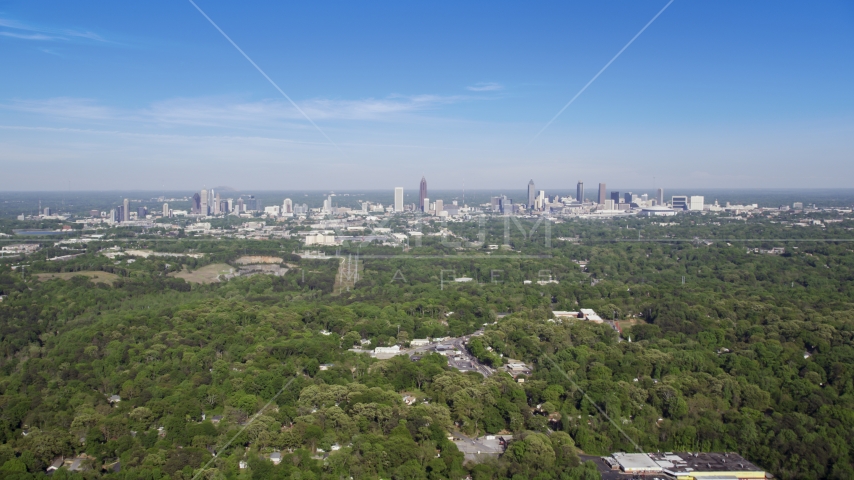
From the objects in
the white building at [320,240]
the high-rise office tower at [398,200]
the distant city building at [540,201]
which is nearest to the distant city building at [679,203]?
the distant city building at [540,201]

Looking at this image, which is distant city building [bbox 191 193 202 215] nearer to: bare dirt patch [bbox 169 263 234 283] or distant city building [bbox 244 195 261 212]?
distant city building [bbox 244 195 261 212]

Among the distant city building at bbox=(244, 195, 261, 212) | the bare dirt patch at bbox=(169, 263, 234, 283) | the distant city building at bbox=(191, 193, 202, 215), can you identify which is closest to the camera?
the bare dirt patch at bbox=(169, 263, 234, 283)

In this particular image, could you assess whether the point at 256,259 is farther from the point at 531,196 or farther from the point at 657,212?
the point at 657,212

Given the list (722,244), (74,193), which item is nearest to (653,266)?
(722,244)

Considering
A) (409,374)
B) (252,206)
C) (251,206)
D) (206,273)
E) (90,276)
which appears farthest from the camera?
(252,206)

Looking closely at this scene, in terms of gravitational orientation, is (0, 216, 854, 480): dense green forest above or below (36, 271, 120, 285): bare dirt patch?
below

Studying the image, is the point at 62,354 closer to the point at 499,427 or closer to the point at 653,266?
the point at 499,427

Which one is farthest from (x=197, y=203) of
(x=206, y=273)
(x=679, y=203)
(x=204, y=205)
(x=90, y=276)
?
(x=679, y=203)

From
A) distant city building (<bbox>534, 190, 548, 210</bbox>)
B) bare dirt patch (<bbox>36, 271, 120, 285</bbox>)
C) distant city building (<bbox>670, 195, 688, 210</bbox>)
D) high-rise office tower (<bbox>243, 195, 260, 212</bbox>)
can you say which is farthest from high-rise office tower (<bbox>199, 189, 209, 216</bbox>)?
distant city building (<bbox>670, 195, 688, 210</bbox>)
